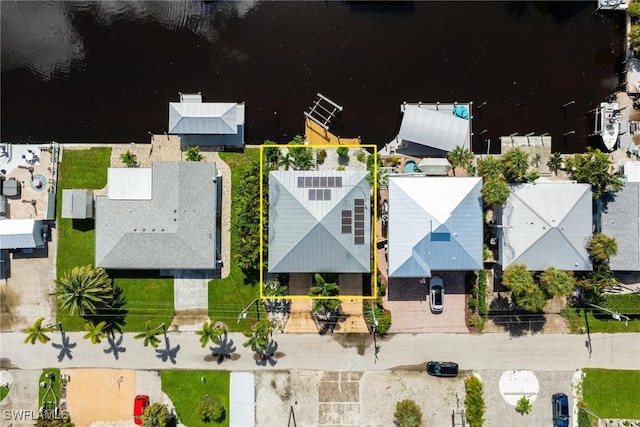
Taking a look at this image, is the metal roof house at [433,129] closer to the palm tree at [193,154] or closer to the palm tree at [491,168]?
the palm tree at [491,168]

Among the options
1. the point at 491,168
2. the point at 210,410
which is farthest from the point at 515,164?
the point at 210,410

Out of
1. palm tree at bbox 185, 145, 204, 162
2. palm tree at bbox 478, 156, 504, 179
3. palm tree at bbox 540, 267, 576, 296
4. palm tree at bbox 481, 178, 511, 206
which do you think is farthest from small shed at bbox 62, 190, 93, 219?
palm tree at bbox 540, 267, 576, 296

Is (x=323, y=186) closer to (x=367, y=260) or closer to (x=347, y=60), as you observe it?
(x=367, y=260)

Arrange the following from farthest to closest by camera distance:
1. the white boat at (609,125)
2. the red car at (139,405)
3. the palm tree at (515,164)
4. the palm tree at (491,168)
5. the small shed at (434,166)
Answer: the white boat at (609,125), the small shed at (434,166), the red car at (139,405), the palm tree at (491,168), the palm tree at (515,164)

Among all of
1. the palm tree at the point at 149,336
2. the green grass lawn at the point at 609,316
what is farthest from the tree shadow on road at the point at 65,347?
the green grass lawn at the point at 609,316

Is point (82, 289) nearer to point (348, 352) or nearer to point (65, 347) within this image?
point (65, 347)
